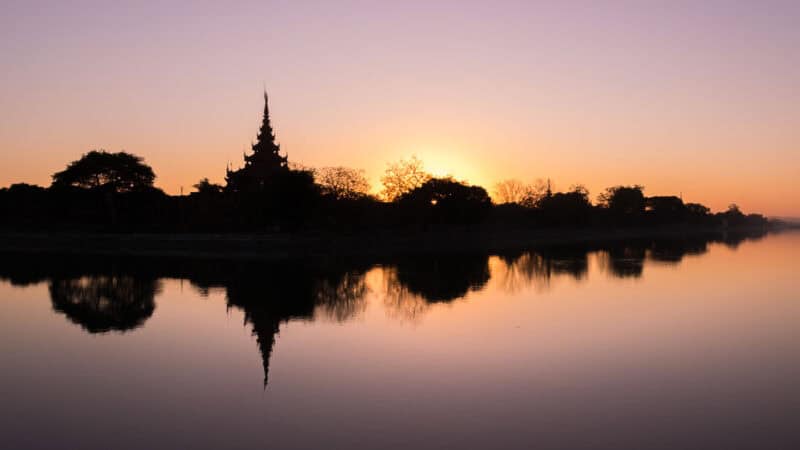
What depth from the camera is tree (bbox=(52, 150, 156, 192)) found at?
7662 centimetres

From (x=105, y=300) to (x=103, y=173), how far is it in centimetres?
5817

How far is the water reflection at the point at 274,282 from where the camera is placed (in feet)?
71.6

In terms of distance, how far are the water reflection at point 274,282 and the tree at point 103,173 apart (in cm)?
2747

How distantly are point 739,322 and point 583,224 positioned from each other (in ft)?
277

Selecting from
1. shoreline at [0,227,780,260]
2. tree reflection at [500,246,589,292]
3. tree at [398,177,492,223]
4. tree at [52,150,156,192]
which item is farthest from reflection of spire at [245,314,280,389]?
tree at [52,150,156,192]

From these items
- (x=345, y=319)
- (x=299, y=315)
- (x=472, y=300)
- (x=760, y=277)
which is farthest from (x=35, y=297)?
(x=760, y=277)

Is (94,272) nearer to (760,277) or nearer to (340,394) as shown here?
(340,394)

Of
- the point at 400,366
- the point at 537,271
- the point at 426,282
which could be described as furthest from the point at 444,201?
the point at 400,366

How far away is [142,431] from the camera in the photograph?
32.8 feet

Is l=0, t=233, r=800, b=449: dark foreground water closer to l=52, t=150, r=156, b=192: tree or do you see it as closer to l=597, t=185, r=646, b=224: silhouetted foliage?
l=52, t=150, r=156, b=192: tree

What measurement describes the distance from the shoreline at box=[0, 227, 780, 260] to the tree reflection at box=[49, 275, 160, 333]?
1672cm

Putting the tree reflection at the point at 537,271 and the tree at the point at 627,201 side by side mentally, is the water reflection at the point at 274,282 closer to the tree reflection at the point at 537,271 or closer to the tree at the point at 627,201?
the tree reflection at the point at 537,271

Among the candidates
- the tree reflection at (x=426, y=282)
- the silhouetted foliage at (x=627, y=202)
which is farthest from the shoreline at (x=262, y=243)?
the silhouetted foliage at (x=627, y=202)

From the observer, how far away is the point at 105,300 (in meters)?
25.8
